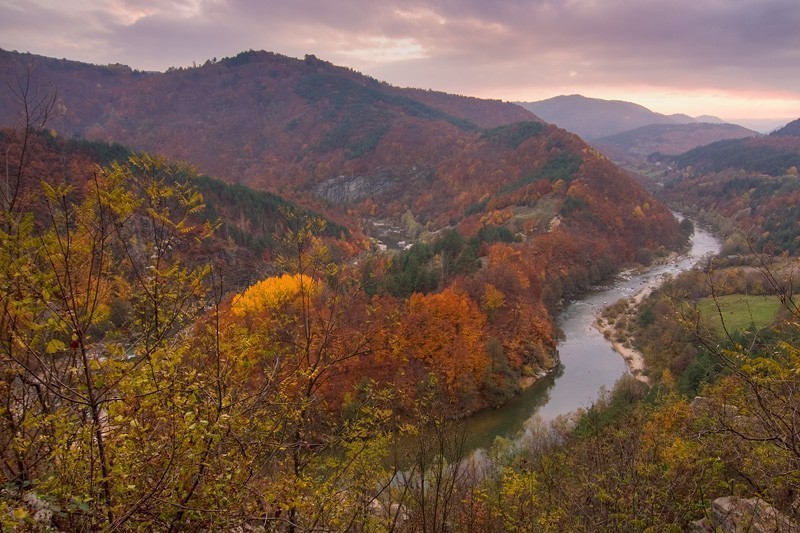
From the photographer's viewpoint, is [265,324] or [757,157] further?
[757,157]

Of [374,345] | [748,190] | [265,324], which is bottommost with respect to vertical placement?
[374,345]

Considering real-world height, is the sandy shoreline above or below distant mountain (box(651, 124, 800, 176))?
below

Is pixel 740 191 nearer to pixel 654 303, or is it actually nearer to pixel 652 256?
pixel 652 256

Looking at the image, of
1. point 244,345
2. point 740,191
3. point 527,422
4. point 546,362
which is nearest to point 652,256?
point 546,362

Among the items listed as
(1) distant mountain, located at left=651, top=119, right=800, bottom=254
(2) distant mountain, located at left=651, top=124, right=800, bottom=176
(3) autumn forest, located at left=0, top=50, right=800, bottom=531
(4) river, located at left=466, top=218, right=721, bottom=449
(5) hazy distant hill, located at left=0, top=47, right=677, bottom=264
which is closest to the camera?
(3) autumn forest, located at left=0, top=50, right=800, bottom=531

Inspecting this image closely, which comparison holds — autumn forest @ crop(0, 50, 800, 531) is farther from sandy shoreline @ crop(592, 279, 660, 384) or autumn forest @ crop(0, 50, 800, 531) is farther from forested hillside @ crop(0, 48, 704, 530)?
sandy shoreline @ crop(592, 279, 660, 384)

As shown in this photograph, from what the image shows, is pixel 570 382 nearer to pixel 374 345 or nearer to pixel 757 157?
pixel 374 345

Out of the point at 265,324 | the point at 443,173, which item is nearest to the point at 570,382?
the point at 265,324

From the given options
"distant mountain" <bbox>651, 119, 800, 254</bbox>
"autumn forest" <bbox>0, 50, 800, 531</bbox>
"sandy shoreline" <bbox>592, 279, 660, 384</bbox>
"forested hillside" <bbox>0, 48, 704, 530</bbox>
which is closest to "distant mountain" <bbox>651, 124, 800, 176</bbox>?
"distant mountain" <bbox>651, 119, 800, 254</bbox>

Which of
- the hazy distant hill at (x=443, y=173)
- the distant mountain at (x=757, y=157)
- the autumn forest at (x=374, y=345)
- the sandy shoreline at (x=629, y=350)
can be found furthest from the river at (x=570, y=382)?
the distant mountain at (x=757, y=157)
